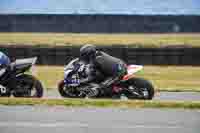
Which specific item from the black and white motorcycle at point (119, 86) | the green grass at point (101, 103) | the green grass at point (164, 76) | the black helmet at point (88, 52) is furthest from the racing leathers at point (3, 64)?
the green grass at point (164, 76)

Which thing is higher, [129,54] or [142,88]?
[142,88]

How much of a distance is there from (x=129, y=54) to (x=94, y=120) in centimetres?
1432

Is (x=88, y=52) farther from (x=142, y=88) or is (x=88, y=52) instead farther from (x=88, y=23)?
(x=88, y=23)

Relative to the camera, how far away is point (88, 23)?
34.9 meters

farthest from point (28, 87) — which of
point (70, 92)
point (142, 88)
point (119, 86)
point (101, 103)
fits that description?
point (101, 103)

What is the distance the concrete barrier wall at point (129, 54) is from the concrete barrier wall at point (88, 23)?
10055mm

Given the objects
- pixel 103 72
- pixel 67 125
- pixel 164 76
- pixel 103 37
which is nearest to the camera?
pixel 67 125

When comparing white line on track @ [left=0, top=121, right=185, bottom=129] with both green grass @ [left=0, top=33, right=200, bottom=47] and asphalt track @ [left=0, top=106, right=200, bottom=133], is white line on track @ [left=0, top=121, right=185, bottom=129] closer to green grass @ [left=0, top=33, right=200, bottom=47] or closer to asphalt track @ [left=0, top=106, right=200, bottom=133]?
asphalt track @ [left=0, top=106, right=200, bottom=133]

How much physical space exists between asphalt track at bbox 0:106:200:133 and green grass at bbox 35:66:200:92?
6638 millimetres

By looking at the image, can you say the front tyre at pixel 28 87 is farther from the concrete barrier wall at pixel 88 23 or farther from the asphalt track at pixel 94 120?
the concrete barrier wall at pixel 88 23

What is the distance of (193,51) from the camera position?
24016 mm

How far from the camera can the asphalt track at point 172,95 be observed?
14659 mm

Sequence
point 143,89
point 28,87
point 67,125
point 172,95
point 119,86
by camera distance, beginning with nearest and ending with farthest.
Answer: point 67,125
point 143,89
point 28,87
point 119,86
point 172,95

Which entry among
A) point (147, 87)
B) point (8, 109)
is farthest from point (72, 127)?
point (147, 87)
